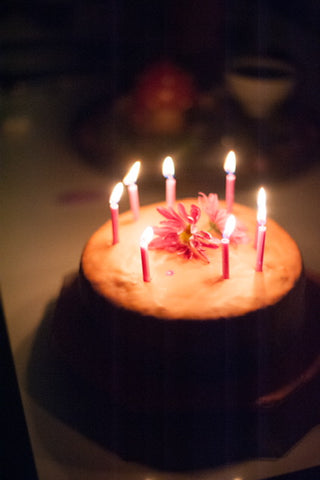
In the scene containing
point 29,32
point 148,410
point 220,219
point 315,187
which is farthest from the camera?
point 29,32

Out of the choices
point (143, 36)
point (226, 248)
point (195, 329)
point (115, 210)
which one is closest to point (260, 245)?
point (226, 248)

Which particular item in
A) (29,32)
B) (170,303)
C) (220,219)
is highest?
(29,32)

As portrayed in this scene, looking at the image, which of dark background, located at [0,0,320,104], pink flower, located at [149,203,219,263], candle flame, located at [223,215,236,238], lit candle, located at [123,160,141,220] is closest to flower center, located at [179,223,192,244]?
pink flower, located at [149,203,219,263]

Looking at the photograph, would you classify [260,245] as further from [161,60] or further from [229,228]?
[161,60]

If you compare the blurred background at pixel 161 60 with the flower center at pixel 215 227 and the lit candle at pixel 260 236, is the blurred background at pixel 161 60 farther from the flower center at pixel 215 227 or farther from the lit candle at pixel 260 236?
the lit candle at pixel 260 236

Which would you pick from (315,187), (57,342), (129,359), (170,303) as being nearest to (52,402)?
(57,342)

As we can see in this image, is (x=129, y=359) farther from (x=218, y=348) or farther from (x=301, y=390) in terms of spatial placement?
(x=301, y=390)

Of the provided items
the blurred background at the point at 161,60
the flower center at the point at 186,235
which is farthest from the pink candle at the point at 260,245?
the blurred background at the point at 161,60
